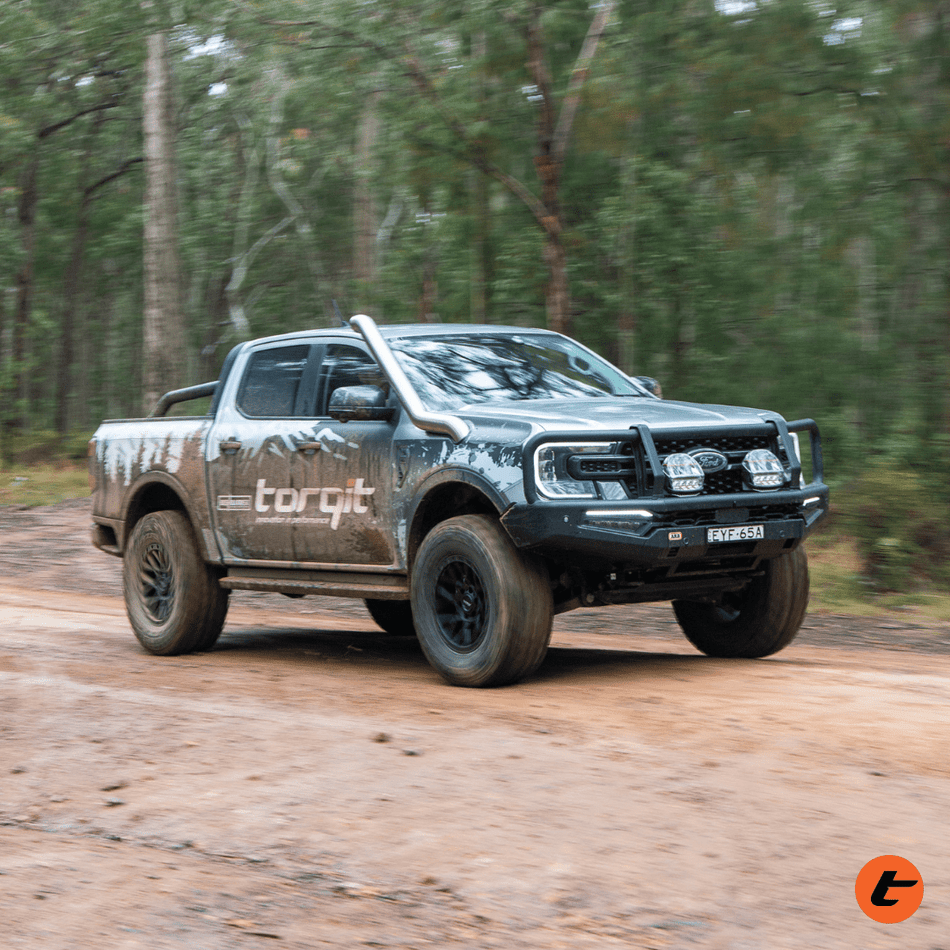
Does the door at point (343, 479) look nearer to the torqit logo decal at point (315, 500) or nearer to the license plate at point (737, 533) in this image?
the torqit logo decal at point (315, 500)

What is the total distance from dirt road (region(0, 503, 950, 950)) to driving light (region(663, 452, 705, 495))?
981 millimetres

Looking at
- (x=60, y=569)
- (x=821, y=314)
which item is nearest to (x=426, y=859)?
(x=60, y=569)

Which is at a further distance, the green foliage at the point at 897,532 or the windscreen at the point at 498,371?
the green foliage at the point at 897,532

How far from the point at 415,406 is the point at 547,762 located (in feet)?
8.59

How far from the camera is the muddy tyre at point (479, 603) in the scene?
20.5ft

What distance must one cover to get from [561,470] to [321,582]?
2030 mm

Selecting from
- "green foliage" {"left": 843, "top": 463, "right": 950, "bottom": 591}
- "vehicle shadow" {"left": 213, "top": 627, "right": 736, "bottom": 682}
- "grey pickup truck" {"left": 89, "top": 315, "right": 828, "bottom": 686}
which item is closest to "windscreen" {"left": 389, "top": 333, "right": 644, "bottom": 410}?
"grey pickup truck" {"left": 89, "top": 315, "right": 828, "bottom": 686}

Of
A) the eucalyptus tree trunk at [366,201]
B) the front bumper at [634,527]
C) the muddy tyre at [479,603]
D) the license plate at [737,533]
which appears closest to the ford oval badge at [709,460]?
the front bumper at [634,527]

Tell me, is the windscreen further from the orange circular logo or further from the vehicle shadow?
the orange circular logo

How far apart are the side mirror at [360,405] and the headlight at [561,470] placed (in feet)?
4.11

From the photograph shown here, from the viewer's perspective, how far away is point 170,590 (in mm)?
8609

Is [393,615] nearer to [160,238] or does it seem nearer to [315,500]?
[315,500]

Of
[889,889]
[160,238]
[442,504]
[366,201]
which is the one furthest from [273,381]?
[366,201]

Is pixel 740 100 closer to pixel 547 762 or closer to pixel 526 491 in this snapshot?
pixel 526 491
